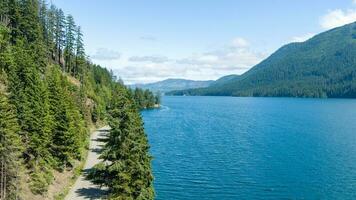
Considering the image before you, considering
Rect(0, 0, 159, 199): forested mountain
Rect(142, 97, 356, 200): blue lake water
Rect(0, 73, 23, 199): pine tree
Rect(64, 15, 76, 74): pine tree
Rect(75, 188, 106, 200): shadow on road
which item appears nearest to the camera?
Rect(0, 73, 23, 199): pine tree

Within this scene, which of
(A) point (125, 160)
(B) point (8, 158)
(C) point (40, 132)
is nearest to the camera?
(B) point (8, 158)

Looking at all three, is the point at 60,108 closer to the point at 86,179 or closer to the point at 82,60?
the point at 86,179

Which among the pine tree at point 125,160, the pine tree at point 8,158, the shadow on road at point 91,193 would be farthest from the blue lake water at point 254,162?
the pine tree at point 8,158

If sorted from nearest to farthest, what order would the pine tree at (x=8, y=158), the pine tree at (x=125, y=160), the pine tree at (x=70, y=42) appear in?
the pine tree at (x=8, y=158) → the pine tree at (x=125, y=160) → the pine tree at (x=70, y=42)

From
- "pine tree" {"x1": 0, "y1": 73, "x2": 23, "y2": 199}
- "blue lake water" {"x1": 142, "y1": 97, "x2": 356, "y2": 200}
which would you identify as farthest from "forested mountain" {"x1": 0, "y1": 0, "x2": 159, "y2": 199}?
"blue lake water" {"x1": 142, "y1": 97, "x2": 356, "y2": 200}

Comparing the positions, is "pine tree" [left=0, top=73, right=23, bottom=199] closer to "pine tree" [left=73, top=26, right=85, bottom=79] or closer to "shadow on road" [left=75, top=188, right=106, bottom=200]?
"shadow on road" [left=75, top=188, right=106, bottom=200]

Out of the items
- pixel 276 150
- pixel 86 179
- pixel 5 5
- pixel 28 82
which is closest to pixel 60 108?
pixel 28 82

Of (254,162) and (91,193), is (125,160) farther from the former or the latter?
(254,162)

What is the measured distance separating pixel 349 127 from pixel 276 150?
176ft

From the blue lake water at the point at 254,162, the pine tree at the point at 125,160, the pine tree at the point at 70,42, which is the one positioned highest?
the pine tree at the point at 70,42

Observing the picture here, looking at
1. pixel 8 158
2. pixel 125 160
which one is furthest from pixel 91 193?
pixel 8 158

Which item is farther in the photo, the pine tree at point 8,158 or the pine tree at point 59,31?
the pine tree at point 59,31

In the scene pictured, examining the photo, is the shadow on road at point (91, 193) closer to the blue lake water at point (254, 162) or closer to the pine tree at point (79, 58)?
the blue lake water at point (254, 162)

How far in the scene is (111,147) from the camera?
4562cm
